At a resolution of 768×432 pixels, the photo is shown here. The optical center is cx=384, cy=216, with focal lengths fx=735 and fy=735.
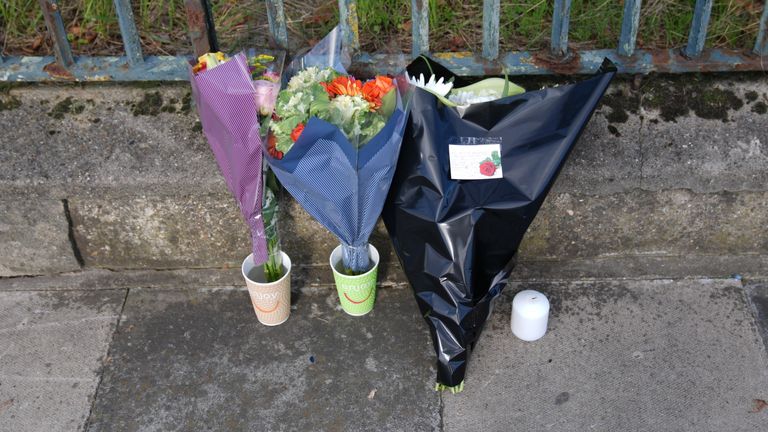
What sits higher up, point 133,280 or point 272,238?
point 272,238

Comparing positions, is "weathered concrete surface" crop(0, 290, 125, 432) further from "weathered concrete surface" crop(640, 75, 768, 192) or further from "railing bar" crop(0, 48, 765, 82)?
"weathered concrete surface" crop(640, 75, 768, 192)

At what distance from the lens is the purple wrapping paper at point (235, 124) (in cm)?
203

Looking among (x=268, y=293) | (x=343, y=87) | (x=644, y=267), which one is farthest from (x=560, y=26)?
(x=268, y=293)

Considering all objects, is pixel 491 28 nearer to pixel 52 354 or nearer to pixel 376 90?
pixel 376 90

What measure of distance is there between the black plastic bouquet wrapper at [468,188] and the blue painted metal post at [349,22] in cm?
32

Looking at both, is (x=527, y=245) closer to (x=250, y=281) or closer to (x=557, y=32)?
(x=557, y=32)

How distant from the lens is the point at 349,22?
2.47 metres

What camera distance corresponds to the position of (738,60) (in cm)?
250

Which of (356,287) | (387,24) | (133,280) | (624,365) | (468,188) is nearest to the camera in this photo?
(468,188)

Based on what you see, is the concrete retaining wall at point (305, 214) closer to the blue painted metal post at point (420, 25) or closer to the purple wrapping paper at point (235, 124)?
the purple wrapping paper at point (235, 124)

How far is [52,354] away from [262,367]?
73 cm

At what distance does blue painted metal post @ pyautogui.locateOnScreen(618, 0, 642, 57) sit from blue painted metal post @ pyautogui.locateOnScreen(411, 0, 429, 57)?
66 cm

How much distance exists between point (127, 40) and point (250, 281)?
92 cm

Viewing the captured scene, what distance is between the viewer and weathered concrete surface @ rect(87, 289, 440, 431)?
7.45ft
